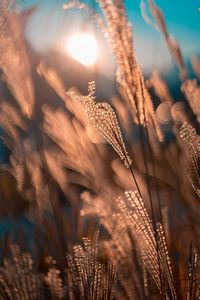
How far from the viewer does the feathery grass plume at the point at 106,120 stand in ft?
1.56

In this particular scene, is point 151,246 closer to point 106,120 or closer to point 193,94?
point 106,120

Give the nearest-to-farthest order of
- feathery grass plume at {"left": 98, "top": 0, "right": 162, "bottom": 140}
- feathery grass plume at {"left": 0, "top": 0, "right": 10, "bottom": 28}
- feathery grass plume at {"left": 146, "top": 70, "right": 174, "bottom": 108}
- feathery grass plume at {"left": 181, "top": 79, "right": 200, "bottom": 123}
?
feathery grass plume at {"left": 98, "top": 0, "right": 162, "bottom": 140} < feathery grass plume at {"left": 0, "top": 0, "right": 10, "bottom": 28} < feathery grass plume at {"left": 181, "top": 79, "right": 200, "bottom": 123} < feathery grass plume at {"left": 146, "top": 70, "right": 174, "bottom": 108}

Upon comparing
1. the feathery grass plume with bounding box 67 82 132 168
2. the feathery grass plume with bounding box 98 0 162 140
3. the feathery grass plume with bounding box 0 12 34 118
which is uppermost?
the feathery grass plume with bounding box 0 12 34 118

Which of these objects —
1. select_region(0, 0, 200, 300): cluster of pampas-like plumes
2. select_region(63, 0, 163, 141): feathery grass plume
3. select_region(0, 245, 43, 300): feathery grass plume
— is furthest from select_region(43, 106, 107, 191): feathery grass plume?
select_region(63, 0, 163, 141): feathery grass plume

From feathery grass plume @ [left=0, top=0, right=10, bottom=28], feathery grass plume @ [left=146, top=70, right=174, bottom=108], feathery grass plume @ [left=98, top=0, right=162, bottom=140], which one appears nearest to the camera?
feathery grass plume @ [left=98, top=0, right=162, bottom=140]

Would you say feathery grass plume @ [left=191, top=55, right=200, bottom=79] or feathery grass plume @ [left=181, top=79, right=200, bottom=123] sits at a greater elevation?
feathery grass plume @ [left=191, top=55, right=200, bottom=79]

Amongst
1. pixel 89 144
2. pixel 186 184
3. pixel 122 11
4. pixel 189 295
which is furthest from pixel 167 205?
pixel 122 11

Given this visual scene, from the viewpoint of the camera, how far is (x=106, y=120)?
49cm

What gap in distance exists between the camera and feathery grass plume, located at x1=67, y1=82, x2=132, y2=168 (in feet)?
1.56

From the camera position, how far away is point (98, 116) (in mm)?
496

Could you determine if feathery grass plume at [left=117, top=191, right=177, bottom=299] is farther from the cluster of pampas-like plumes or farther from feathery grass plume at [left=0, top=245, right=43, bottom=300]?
feathery grass plume at [left=0, top=245, right=43, bottom=300]

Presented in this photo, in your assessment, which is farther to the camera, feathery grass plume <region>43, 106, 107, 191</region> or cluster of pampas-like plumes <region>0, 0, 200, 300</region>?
feathery grass plume <region>43, 106, 107, 191</region>

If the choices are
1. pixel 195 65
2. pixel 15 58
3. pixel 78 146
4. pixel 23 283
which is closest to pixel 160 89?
pixel 195 65

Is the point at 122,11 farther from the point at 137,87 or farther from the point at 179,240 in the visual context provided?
the point at 179,240
